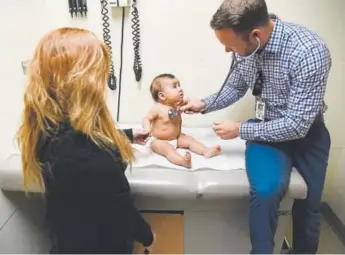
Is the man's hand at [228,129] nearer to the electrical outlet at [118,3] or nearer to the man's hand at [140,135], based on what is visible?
the man's hand at [140,135]

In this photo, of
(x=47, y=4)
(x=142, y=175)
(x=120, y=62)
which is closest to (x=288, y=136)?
(x=142, y=175)

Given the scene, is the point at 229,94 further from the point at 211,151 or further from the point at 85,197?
the point at 85,197

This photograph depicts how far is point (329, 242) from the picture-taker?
6.34ft

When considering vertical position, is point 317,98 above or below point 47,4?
below

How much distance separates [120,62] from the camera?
1959 mm

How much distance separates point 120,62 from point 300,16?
860mm

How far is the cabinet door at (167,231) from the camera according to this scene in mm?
1569

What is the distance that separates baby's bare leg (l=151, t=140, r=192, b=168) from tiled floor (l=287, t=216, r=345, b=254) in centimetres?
64

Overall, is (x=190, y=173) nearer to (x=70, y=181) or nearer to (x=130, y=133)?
(x=130, y=133)

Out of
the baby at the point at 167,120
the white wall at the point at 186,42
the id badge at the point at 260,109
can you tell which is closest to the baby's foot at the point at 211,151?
the baby at the point at 167,120

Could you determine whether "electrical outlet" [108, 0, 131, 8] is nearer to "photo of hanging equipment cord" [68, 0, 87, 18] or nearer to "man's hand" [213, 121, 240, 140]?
"photo of hanging equipment cord" [68, 0, 87, 18]

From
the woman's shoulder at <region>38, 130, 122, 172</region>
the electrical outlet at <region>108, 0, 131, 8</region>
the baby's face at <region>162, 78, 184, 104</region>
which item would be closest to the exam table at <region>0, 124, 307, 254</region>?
the baby's face at <region>162, 78, 184, 104</region>

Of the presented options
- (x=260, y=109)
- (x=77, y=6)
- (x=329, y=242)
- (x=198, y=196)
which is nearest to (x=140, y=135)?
(x=198, y=196)

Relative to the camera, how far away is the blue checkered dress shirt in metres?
1.37
